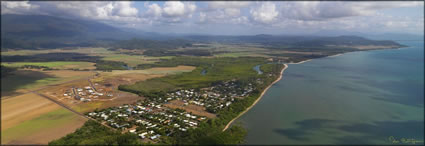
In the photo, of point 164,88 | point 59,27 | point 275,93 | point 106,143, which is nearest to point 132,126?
point 106,143

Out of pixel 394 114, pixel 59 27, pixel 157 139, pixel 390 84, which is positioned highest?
pixel 59 27

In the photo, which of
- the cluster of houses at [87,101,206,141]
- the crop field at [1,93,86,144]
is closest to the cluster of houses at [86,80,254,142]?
the cluster of houses at [87,101,206,141]

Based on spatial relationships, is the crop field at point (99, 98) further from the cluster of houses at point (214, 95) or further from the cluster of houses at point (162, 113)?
the cluster of houses at point (214, 95)

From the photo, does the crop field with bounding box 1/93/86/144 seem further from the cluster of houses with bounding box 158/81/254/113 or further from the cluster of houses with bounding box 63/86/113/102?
the cluster of houses with bounding box 158/81/254/113

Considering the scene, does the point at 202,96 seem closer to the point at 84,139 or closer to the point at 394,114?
the point at 84,139

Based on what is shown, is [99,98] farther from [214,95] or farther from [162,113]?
[214,95]
